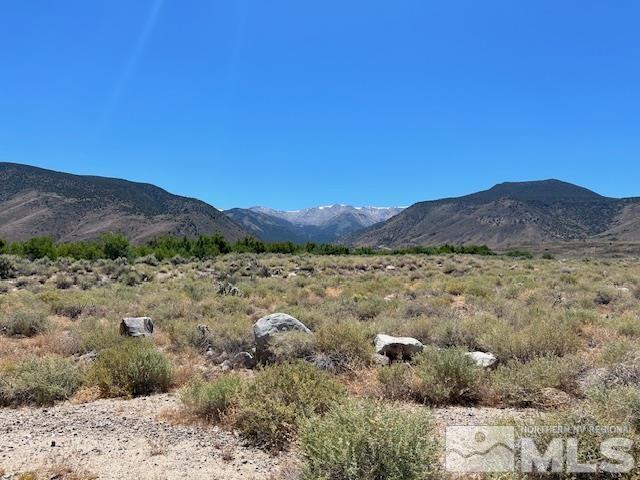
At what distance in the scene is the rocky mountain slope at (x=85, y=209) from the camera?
9300cm

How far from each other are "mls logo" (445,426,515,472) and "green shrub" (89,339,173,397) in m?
5.06

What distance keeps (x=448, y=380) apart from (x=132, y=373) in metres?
5.29

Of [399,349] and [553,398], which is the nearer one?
[553,398]

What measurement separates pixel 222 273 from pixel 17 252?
20831 millimetres

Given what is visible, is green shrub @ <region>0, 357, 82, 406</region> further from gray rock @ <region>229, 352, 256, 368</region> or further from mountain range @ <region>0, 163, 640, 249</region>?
mountain range @ <region>0, 163, 640, 249</region>

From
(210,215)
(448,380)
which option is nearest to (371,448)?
(448,380)

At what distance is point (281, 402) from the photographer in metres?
5.70

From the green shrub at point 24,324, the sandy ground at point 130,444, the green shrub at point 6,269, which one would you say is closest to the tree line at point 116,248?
the green shrub at point 6,269

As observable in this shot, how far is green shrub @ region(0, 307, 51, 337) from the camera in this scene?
11562 millimetres

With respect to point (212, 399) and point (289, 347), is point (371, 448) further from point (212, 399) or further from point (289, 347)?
point (289, 347)

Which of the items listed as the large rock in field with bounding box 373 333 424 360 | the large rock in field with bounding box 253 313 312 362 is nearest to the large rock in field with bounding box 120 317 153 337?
the large rock in field with bounding box 253 313 312 362

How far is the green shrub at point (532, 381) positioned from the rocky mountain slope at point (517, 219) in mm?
121430

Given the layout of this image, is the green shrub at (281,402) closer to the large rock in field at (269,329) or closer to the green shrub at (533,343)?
the large rock in field at (269,329)

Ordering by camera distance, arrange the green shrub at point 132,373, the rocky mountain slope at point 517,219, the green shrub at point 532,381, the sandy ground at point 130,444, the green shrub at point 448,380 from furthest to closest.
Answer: the rocky mountain slope at point 517,219
the green shrub at point 132,373
the green shrub at point 448,380
the green shrub at point 532,381
the sandy ground at point 130,444
